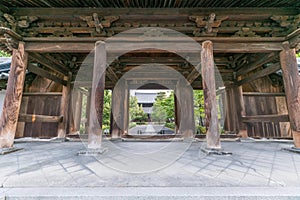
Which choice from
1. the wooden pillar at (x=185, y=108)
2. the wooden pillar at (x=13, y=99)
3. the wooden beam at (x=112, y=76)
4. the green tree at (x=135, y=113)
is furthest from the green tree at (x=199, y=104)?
the green tree at (x=135, y=113)

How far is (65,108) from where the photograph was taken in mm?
5223

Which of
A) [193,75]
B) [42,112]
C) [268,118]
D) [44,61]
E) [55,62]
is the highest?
[55,62]

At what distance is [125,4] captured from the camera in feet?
9.70

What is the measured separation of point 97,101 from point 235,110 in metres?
4.84

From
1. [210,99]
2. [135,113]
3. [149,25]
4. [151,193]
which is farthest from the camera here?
[135,113]

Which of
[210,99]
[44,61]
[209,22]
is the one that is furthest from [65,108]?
[209,22]

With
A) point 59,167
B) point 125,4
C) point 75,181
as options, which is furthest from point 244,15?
point 59,167

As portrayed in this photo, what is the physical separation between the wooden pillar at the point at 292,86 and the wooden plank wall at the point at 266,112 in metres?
2.43

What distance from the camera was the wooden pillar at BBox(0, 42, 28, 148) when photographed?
292 centimetres

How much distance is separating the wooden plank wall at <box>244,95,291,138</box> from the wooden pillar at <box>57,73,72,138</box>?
6.71 meters

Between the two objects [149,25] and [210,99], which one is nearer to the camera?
[210,99]

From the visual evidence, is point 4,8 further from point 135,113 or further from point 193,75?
point 135,113

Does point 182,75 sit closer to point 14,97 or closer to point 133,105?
point 14,97

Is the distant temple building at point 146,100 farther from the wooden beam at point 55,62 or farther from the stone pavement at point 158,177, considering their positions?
the stone pavement at point 158,177
